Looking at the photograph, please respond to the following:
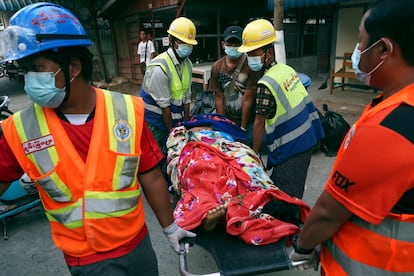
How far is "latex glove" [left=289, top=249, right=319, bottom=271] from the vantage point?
139 centimetres

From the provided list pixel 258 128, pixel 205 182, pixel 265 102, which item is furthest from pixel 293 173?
pixel 205 182

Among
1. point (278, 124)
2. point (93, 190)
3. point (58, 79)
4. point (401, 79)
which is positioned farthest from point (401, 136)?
point (278, 124)

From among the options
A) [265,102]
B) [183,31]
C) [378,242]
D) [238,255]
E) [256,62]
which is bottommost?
[238,255]

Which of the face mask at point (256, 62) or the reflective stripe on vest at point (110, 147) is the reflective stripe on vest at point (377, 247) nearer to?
the reflective stripe on vest at point (110, 147)

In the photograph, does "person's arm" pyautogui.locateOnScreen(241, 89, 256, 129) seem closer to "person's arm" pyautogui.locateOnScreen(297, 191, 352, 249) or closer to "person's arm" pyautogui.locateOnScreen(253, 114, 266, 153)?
"person's arm" pyautogui.locateOnScreen(253, 114, 266, 153)

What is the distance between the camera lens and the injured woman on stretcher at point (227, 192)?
1.70 m

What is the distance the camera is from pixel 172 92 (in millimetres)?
3152

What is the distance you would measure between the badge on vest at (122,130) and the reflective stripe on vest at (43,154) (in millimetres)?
242

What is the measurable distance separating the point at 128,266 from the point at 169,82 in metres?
2.07

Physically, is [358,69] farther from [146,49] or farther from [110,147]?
[146,49]

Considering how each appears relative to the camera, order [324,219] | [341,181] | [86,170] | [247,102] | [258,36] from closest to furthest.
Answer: [341,181]
[324,219]
[86,170]
[258,36]
[247,102]

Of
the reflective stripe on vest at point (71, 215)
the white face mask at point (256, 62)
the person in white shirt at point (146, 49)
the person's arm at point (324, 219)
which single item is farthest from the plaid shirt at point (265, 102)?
the person in white shirt at point (146, 49)

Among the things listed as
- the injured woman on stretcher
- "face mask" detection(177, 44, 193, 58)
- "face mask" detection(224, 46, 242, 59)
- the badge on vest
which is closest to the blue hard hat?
the badge on vest

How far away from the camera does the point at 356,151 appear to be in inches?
35.3
